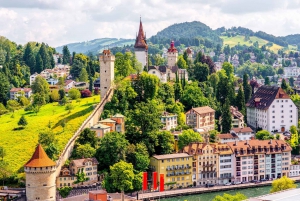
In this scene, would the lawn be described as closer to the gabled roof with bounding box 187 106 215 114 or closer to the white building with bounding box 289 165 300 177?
the gabled roof with bounding box 187 106 215 114

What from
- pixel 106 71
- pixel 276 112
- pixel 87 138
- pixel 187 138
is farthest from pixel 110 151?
pixel 276 112

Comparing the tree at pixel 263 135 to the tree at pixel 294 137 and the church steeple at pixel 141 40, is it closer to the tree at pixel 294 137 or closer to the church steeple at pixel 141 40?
the tree at pixel 294 137

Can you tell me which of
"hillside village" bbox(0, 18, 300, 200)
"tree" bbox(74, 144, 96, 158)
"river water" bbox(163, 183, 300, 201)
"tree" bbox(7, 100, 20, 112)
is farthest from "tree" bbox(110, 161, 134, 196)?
"tree" bbox(7, 100, 20, 112)

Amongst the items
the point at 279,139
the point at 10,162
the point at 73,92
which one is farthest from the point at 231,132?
the point at 10,162

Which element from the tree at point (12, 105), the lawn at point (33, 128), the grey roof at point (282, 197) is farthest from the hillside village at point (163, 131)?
the grey roof at point (282, 197)

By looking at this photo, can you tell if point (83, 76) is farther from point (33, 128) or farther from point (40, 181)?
point (40, 181)

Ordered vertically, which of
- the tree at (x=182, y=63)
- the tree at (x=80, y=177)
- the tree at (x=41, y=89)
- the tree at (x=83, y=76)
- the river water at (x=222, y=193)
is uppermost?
the tree at (x=182, y=63)
